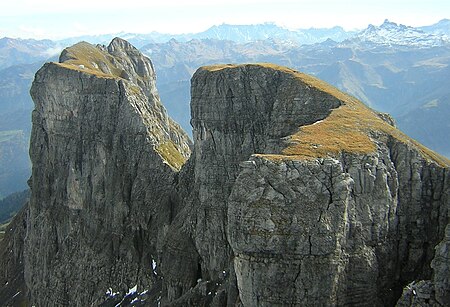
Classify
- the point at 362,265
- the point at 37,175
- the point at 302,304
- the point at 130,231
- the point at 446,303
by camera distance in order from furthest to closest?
the point at 37,175 < the point at 130,231 < the point at 362,265 < the point at 302,304 < the point at 446,303

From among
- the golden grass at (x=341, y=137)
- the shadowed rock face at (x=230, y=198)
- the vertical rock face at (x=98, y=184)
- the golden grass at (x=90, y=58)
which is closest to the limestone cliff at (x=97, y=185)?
the vertical rock face at (x=98, y=184)

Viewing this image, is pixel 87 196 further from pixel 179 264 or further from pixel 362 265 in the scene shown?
pixel 362 265

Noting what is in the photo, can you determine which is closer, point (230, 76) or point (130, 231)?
point (230, 76)

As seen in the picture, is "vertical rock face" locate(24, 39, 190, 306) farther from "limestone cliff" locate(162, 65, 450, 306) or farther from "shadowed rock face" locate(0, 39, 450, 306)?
"limestone cliff" locate(162, 65, 450, 306)

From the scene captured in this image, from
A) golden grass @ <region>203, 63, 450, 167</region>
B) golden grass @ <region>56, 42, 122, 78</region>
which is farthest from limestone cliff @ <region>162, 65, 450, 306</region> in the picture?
golden grass @ <region>56, 42, 122, 78</region>

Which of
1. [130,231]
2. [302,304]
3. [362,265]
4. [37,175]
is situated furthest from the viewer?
[37,175]

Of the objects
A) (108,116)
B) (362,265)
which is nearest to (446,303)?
(362,265)
